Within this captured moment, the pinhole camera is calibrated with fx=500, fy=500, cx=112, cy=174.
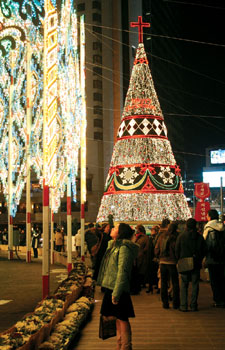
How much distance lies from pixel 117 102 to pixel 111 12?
12.9 m

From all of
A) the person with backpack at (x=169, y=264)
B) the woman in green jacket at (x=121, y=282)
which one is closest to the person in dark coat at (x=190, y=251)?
the person with backpack at (x=169, y=264)

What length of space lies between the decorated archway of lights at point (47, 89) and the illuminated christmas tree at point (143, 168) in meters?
4.10

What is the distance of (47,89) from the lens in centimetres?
1000

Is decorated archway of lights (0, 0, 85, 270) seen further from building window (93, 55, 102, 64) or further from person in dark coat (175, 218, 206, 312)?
building window (93, 55, 102, 64)

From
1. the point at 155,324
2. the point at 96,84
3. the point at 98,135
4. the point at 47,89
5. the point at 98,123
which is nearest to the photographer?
the point at 155,324

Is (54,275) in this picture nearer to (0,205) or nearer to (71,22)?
(71,22)

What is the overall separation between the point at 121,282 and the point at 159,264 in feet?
16.1

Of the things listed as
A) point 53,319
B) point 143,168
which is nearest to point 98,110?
point 143,168

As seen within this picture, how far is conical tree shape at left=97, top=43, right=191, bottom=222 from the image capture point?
23.3 meters

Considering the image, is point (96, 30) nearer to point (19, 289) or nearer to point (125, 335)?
point (19, 289)

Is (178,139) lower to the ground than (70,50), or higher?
higher

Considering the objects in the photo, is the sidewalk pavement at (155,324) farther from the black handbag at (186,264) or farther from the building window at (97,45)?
the building window at (97,45)

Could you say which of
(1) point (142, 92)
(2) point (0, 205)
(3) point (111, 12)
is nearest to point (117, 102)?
(3) point (111, 12)

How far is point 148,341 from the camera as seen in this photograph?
7285 millimetres
